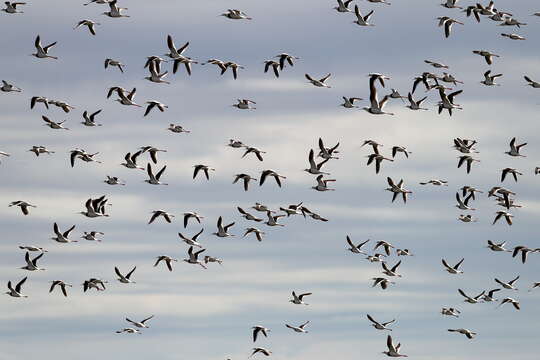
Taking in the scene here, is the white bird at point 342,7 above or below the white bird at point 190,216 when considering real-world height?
above

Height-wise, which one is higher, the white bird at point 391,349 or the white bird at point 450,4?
the white bird at point 450,4

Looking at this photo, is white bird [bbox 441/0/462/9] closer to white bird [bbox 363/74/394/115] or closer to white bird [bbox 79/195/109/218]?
white bird [bbox 363/74/394/115]

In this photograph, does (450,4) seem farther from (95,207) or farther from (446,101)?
(95,207)

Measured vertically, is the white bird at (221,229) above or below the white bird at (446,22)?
below

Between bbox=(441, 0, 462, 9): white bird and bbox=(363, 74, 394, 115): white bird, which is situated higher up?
bbox=(441, 0, 462, 9): white bird

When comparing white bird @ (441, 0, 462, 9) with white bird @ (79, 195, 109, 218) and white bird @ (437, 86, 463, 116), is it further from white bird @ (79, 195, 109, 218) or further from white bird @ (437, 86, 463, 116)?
white bird @ (79, 195, 109, 218)

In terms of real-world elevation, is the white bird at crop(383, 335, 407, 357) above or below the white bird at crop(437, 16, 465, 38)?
below

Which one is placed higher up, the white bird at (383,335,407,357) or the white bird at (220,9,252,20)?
the white bird at (220,9,252,20)

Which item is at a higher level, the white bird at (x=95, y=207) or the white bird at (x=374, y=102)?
the white bird at (x=374, y=102)

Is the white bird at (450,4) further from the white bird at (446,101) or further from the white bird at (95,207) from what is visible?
the white bird at (95,207)

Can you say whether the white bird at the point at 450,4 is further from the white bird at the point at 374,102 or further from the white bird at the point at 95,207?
the white bird at the point at 95,207

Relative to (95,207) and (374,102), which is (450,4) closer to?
(374,102)

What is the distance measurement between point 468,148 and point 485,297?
17.0 metres

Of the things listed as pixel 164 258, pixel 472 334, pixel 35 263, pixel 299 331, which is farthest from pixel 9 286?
pixel 472 334
